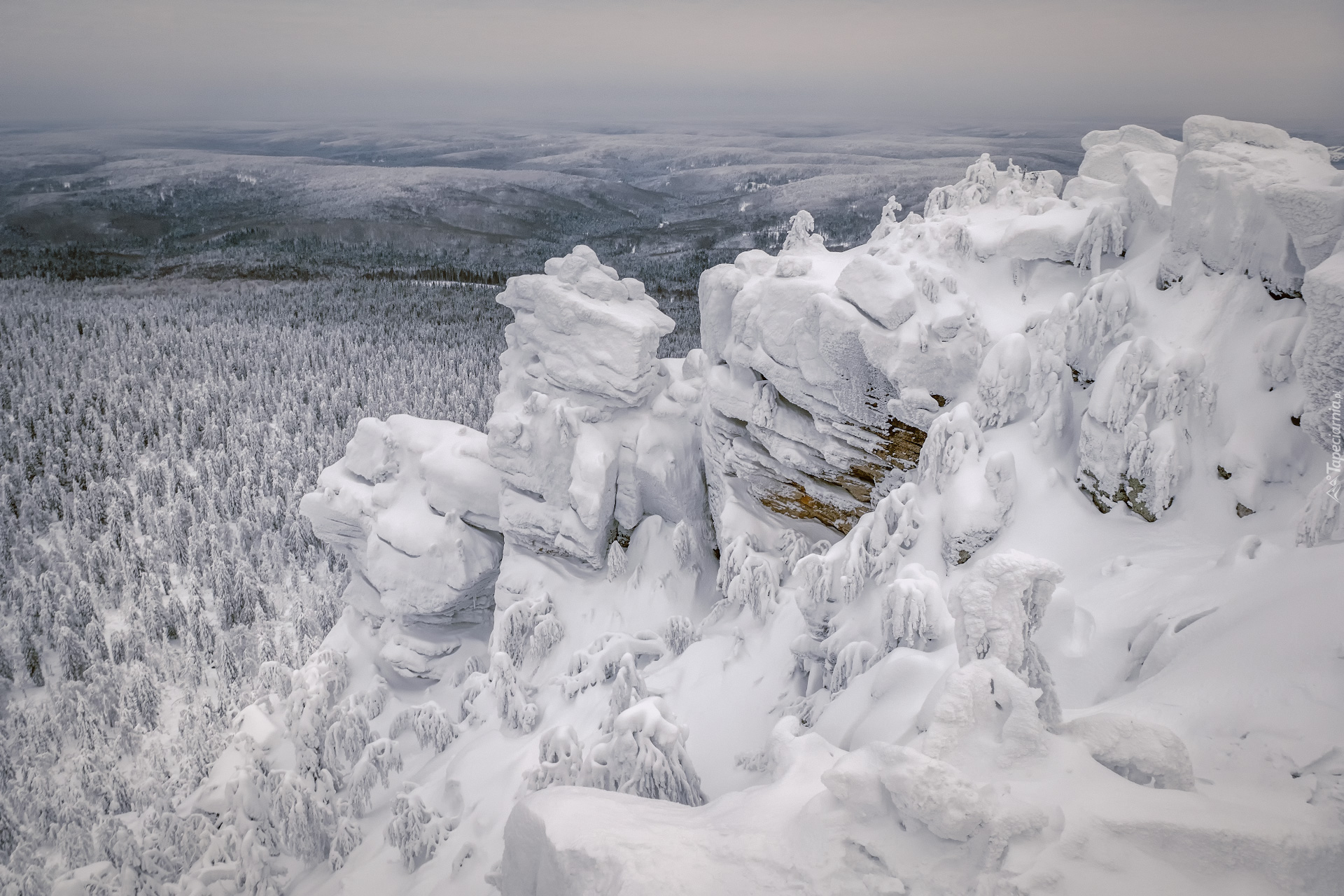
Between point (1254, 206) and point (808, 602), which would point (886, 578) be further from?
point (1254, 206)

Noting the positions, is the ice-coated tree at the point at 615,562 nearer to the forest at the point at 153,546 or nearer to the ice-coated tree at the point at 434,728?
the ice-coated tree at the point at 434,728

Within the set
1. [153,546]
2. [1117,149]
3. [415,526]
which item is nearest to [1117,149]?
[1117,149]

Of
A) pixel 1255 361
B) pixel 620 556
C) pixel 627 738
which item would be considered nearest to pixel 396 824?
pixel 627 738

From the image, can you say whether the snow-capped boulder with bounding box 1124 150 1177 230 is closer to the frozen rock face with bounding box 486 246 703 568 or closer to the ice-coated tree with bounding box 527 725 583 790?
the frozen rock face with bounding box 486 246 703 568

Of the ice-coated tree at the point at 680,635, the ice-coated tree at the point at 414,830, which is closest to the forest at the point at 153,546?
the ice-coated tree at the point at 414,830

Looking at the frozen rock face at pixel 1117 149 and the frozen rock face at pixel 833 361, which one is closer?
the frozen rock face at pixel 833 361

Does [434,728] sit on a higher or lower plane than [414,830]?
lower

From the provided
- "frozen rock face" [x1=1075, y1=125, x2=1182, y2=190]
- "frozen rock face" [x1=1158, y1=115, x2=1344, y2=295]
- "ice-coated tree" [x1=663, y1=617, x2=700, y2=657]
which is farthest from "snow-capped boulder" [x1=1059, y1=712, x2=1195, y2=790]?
"frozen rock face" [x1=1075, y1=125, x2=1182, y2=190]
